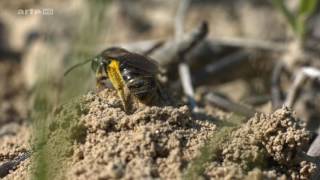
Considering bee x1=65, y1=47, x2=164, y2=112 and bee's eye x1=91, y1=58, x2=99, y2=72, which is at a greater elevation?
bee's eye x1=91, y1=58, x2=99, y2=72

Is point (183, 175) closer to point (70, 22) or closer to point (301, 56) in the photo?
point (301, 56)

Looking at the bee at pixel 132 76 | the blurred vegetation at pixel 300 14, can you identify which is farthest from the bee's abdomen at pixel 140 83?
the blurred vegetation at pixel 300 14

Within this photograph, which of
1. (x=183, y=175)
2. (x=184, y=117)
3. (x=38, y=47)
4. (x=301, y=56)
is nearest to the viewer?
Result: (x=183, y=175)

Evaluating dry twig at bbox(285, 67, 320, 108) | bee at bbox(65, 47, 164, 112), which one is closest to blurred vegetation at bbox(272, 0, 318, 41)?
dry twig at bbox(285, 67, 320, 108)

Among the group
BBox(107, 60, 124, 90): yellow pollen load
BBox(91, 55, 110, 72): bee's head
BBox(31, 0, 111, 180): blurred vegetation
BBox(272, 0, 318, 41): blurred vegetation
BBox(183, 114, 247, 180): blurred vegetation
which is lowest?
BBox(183, 114, 247, 180): blurred vegetation

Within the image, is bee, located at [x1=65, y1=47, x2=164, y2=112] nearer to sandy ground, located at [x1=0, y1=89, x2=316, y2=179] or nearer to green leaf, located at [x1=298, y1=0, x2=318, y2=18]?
sandy ground, located at [x1=0, y1=89, x2=316, y2=179]

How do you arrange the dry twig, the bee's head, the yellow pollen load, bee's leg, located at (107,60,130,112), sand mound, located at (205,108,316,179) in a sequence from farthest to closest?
the dry twig → the bee's head → the yellow pollen load → bee's leg, located at (107,60,130,112) → sand mound, located at (205,108,316,179)

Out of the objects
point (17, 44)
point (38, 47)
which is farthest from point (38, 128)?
point (17, 44)

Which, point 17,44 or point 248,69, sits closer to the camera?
point 248,69
